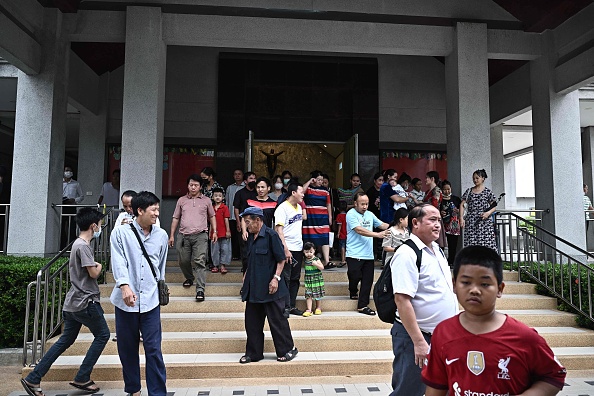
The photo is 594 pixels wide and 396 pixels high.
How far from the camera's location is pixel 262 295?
5066 mm

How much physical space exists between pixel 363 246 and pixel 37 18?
6.60 m

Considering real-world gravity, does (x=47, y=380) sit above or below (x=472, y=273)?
below

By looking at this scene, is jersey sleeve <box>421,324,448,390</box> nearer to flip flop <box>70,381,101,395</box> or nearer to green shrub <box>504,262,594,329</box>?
flip flop <box>70,381,101,395</box>

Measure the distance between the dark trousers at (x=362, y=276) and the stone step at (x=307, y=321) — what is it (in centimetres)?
Answer: 23

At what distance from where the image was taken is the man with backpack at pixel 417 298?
2.75 meters

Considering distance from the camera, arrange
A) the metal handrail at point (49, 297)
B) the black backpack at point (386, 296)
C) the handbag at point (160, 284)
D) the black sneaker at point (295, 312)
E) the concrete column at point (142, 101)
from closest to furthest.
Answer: the black backpack at point (386, 296) → the handbag at point (160, 284) → the metal handrail at point (49, 297) → the black sneaker at point (295, 312) → the concrete column at point (142, 101)

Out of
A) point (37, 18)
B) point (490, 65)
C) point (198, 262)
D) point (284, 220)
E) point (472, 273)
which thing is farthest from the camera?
point (490, 65)

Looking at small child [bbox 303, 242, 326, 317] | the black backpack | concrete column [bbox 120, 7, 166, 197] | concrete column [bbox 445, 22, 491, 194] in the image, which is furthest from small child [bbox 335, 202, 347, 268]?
the black backpack

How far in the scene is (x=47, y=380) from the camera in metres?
→ 4.89

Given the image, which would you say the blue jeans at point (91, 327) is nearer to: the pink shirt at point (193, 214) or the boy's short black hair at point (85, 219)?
the boy's short black hair at point (85, 219)

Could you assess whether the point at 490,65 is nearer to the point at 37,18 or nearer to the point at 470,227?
the point at 470,227

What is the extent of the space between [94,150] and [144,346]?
8.81m

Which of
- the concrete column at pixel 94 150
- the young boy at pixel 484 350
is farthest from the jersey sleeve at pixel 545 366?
the concrete column at pixel 94 150

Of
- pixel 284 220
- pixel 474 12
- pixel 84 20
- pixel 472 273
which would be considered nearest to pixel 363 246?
pixel 284 220
